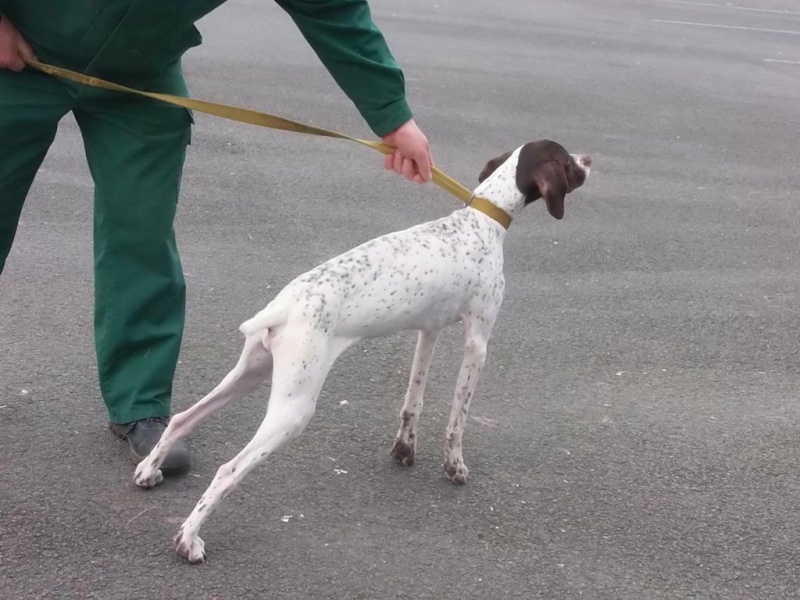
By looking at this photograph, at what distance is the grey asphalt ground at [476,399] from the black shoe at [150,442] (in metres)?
0.06

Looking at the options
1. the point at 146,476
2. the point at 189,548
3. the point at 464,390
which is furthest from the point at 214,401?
the point at 464,390

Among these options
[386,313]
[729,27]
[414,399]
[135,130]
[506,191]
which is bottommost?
[729,27]

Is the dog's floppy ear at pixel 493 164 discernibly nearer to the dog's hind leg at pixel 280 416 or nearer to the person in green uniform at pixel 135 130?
the person in green uniform at pixel 135 130

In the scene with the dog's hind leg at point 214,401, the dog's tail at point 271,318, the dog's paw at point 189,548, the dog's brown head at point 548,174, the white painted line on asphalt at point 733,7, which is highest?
A: the dog's brown head at point 548,174

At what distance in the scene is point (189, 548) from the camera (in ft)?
10.1

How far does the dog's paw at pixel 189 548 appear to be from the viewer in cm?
307

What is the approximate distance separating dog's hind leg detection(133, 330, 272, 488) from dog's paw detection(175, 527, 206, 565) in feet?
1.26

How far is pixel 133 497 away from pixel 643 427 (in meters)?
2.10

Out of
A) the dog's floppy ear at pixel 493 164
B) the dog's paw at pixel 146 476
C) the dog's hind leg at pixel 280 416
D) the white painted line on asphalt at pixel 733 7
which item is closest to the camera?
the dog's hind leg at pixel 280 416

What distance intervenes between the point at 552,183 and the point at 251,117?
1.12 metres

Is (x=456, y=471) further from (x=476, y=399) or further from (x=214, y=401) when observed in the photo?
(x=214, y=401)

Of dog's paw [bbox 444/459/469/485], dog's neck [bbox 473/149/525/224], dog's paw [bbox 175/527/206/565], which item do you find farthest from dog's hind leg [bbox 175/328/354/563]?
dog's neck [bbox 473/149/525/224]

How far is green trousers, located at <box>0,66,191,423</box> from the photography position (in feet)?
10.5

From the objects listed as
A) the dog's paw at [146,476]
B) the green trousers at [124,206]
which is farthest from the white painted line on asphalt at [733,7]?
the dog's paw at [146,476]
